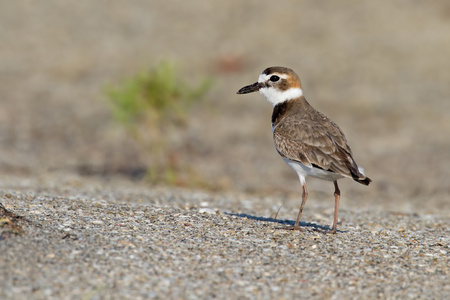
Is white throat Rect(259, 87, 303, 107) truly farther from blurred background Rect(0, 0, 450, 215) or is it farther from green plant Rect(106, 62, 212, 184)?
green plant Rect(106, 62, 212, 184)

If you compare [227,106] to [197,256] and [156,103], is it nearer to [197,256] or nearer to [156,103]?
[156,103]

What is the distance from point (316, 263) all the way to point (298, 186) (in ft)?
24.1

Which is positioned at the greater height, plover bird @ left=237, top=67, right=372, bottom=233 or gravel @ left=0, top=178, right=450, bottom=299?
plover bird @ left=237, top=67, right=372, bottom=233

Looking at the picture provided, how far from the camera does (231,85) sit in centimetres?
2016

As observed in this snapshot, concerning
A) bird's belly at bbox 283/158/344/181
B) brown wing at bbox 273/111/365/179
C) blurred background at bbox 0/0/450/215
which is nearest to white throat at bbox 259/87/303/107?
brown wing at bbox 273/111/365/179

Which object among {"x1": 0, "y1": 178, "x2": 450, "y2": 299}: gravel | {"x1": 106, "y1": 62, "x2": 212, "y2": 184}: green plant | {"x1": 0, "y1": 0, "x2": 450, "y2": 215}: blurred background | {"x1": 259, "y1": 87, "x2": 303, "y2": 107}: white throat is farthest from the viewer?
{"x1": 0, "y1": 0, "x2": 450, "y2": 215}: blurred background

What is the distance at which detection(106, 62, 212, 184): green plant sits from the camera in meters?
12.5

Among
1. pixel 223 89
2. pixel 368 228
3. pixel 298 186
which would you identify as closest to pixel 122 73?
pixel 223 89

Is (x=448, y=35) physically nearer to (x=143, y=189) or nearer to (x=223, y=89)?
(x=223, y=89)

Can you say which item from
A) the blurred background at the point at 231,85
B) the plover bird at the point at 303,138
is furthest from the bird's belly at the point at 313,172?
the blurred background at the point at 231,85

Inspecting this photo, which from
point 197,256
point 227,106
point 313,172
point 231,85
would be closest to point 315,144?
point 313,172

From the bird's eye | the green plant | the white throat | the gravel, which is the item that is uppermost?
the green plant

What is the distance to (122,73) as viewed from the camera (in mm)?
21500

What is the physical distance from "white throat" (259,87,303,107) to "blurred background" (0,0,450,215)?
3806 millimetres
